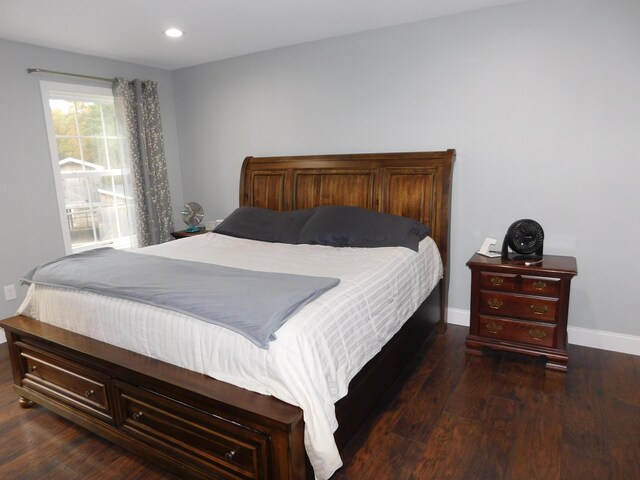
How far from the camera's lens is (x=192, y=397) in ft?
5.39

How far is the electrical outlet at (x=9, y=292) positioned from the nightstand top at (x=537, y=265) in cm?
355

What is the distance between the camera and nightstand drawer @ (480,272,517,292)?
2689mm

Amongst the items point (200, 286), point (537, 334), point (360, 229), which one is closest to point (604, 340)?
point (537, 334)

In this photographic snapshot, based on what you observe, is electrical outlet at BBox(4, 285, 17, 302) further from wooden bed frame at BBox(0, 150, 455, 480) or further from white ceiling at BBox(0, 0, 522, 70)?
white ceiling at BBox(0, 0, 522, 70)

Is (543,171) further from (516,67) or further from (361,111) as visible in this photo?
(361,111)

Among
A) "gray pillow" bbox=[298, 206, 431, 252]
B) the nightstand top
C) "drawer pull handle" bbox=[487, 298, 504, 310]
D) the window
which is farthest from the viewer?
the window

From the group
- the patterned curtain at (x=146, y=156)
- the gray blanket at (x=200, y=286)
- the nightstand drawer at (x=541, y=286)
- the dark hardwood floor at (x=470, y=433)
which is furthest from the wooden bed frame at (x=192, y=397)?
the patterned curtain at (x=146, y=156)

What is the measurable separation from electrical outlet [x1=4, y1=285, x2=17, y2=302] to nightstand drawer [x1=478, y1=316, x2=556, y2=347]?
3.62 m

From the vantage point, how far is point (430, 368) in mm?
2697

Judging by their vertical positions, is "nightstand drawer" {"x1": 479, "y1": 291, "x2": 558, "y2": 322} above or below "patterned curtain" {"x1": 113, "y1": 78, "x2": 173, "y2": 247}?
below

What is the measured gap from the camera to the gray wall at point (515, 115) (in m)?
2.65

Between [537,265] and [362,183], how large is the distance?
1448mm

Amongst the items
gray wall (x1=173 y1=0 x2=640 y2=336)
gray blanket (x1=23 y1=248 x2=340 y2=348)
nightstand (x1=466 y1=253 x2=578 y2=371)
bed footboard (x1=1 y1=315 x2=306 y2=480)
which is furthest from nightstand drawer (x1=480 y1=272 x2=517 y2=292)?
bed footboard (x1=1 y1=315 x2=306 y2=480)

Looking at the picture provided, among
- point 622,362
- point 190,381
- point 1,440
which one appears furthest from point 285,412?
point 622,362
